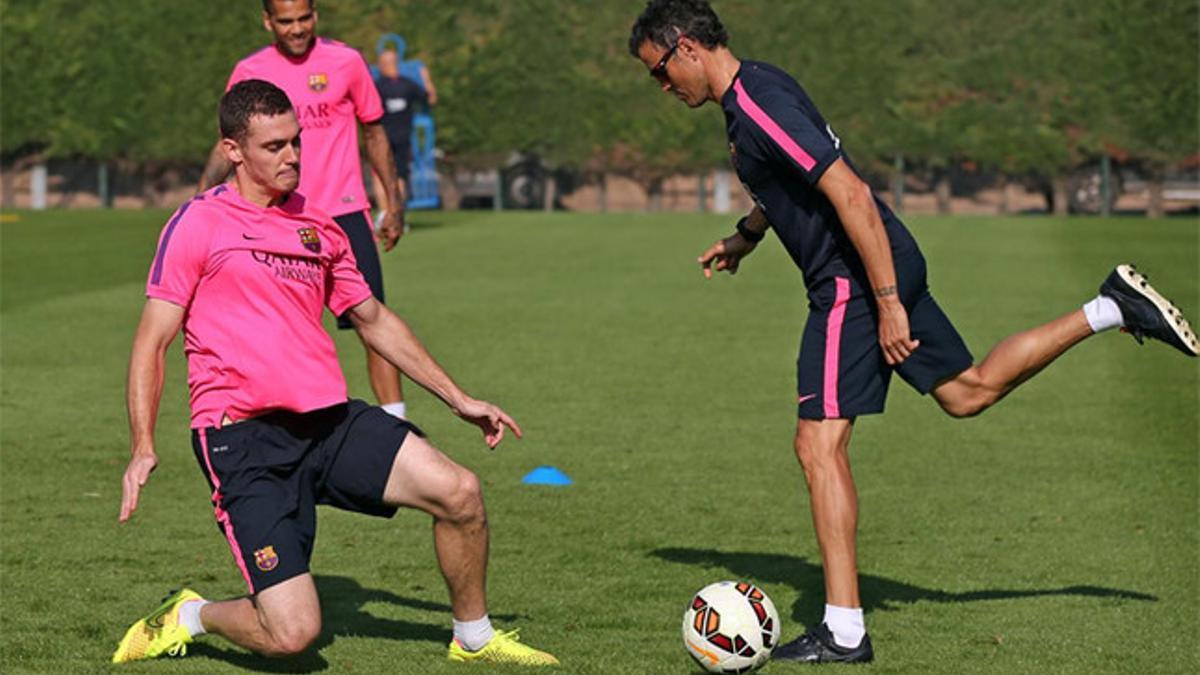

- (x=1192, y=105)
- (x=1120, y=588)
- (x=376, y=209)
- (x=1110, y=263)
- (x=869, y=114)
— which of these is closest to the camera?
(x=1120, y=588)

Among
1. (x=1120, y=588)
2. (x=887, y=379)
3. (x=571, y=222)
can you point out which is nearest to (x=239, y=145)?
(x=887, y=379)

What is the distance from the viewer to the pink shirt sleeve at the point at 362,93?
435 inches

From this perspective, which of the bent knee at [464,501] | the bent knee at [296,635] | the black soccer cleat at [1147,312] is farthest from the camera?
the black soccer cleat at [1147,312]

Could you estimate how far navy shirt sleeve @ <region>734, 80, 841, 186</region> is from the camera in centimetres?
708

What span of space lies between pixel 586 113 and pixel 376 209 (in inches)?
388

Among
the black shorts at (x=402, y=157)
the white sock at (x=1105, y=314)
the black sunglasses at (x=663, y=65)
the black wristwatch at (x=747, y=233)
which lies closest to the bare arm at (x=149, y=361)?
the black sunglasses at (x=663, y=65)

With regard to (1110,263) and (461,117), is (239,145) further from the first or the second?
(461,117)

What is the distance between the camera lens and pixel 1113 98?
4144 cm

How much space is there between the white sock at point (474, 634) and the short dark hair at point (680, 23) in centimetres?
203

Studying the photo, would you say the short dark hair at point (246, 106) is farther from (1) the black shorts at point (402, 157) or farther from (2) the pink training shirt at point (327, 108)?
(1) the black shorts at point (402, 157)

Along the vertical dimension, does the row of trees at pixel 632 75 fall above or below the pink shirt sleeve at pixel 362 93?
below

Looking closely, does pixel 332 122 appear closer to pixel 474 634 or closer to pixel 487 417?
pixel 487 417

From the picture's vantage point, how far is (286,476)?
692 cm

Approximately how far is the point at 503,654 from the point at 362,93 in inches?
185
